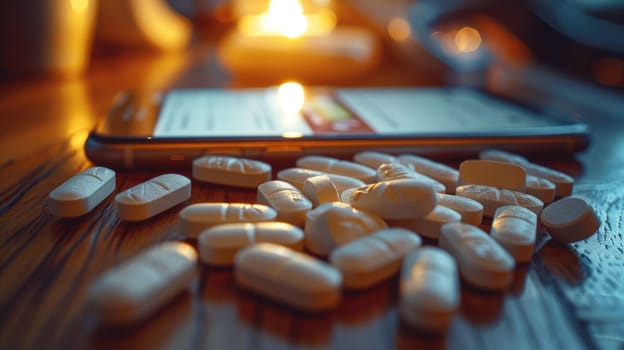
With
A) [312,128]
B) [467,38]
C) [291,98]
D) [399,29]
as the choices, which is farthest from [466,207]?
[467,38]

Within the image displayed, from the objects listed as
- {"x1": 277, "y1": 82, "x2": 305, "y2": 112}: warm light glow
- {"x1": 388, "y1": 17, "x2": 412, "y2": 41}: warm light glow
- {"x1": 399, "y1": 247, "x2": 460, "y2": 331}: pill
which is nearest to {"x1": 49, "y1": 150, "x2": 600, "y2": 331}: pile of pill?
{"x1": 399, "y1": 247, "x2": 460, "y2": 331}: pill

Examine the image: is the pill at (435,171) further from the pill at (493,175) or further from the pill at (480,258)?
the pill at (480,258)

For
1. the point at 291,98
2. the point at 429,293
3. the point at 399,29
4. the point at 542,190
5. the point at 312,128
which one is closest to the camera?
the point at 429,293

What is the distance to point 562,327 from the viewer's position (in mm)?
341

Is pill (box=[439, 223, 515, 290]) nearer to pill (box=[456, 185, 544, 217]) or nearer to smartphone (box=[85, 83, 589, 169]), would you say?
pill (box=[456, 185, 544, 217])

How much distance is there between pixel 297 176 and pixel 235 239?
6.3 inches

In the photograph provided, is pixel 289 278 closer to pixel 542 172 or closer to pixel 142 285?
pixel 142 285

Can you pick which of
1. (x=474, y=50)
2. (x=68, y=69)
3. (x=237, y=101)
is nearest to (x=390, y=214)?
(x=237, y=101)

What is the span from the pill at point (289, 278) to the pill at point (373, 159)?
24 cm

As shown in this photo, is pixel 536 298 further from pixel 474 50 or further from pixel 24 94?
pixel 474 50

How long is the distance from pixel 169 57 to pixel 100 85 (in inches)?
16.5

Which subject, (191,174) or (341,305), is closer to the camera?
(341,305)

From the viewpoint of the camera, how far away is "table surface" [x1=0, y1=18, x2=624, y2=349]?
12.7 inches

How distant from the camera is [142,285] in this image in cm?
33
